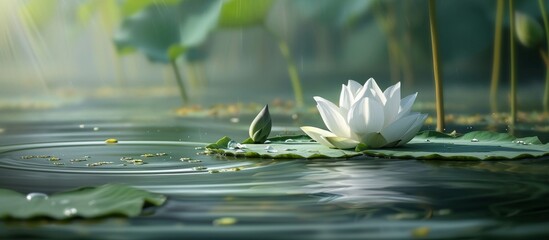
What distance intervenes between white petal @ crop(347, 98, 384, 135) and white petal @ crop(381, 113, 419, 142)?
0.03 m

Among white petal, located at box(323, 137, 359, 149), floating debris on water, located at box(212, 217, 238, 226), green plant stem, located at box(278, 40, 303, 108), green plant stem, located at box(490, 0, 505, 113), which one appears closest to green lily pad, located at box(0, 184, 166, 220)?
floating debris on water, located at box(212, 217, 238, 226)

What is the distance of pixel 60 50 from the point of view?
736 centimetres

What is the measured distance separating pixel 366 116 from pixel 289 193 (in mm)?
574

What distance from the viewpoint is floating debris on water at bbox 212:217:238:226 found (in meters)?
1.50

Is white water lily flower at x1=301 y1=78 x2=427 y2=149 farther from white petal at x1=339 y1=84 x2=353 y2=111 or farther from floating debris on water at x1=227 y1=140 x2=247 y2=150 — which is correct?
floating debris on water at x1=227 y1=140 x2=247 y2=150

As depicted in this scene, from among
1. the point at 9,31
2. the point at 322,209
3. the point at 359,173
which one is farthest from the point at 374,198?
the point at 9,31

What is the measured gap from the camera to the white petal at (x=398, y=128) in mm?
2359

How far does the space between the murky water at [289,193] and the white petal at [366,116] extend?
3.7 inches

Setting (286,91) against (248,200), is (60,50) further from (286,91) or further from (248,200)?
(248,200)

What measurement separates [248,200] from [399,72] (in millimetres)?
4120

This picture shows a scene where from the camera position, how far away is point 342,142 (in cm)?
242

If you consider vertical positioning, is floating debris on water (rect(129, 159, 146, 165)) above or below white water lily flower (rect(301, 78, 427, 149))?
below

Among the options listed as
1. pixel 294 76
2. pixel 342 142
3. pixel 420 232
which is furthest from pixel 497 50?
pixel 420 232

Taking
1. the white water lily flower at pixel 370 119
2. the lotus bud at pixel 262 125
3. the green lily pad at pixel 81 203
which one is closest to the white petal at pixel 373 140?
the white water lily flower at pixel 370 119
